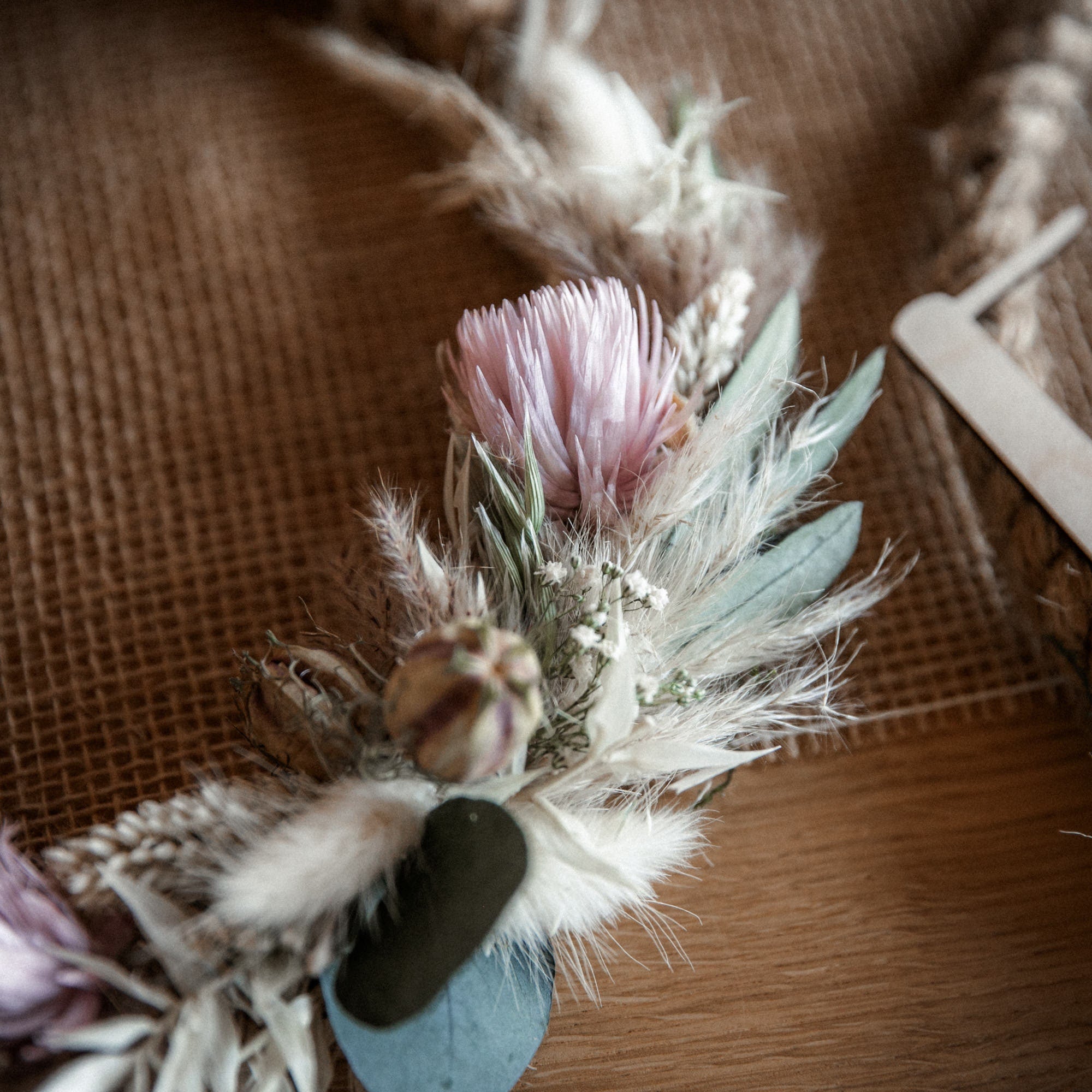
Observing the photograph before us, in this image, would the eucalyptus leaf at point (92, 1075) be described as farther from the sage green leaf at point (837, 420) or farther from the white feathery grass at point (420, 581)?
the sage green leaf at point (837, 420)

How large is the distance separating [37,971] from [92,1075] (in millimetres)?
35

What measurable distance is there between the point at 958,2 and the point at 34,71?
0.57 metres

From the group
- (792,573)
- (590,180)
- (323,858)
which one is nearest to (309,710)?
(323,858)

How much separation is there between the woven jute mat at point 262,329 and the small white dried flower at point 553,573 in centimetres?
13

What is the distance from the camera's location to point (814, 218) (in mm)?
494

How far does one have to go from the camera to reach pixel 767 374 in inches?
12.9

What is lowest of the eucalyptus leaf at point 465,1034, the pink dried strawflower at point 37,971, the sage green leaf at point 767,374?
the eucalyptus leaf at point 465,1034

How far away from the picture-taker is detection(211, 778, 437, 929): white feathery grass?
0.25m

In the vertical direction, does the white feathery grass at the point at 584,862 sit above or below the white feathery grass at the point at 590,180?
below

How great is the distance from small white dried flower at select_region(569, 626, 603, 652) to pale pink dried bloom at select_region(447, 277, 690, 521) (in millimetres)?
55

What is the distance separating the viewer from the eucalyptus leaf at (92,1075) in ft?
0.78

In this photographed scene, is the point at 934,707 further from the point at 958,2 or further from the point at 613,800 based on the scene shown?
the point at 958,2

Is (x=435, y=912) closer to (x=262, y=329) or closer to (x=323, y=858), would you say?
(x=323, y=858)

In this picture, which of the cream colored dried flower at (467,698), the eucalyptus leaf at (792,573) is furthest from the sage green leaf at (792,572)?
the cream colored dried flower at (467,698)
